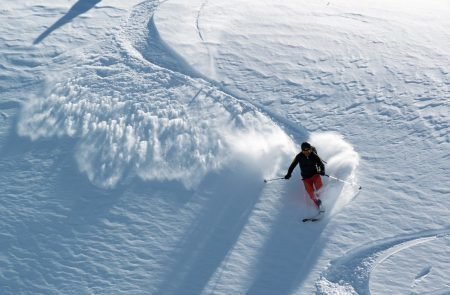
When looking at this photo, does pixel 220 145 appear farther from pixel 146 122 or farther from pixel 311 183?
pixel 311 183

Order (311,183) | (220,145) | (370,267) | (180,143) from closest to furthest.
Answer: (370,267) → (311,183) → (220,145) → (180,143)

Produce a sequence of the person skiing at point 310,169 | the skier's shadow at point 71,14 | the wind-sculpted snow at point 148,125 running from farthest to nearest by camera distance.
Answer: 1. the skier's shadow at point 71,14
2. the wind-sculpted snow at point 148,125
3. the person skiing at point 310,169

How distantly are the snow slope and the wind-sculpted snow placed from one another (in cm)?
4

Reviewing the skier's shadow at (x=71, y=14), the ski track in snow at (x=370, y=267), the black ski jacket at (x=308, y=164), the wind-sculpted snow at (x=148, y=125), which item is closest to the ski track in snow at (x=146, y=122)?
the wind-sculpted snow at (x=148, y=125)

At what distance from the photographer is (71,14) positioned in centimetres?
1658

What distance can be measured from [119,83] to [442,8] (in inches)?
328

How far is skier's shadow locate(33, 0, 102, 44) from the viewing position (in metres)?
→ 15.6

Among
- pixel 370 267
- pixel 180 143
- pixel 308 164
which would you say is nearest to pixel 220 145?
pixel 180 143

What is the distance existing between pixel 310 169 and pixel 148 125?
132 inches

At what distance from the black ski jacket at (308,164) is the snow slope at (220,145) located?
474 millimetres

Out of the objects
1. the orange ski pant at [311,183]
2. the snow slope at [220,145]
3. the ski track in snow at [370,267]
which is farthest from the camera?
the orange ski pant at [311,183]

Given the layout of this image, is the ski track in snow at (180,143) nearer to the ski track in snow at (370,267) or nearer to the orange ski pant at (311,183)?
the orange ski pant at (311,183)

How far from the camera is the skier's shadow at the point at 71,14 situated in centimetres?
1565

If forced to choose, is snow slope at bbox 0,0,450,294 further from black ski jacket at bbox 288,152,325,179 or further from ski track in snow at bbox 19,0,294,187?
black ski jacket at bbox 288,152,325,179
